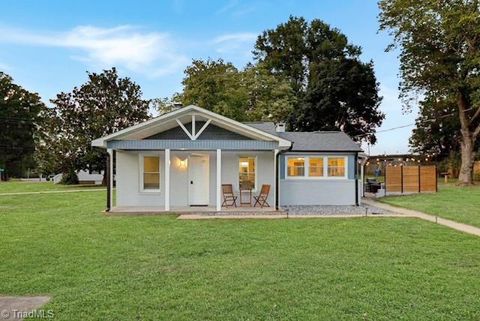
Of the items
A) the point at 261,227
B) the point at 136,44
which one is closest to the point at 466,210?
the point at 261,227

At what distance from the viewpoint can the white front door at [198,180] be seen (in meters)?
15.3

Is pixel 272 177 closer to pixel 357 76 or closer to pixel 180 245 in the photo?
pixel 180 245

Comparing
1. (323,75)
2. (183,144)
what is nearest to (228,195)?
(183,144)

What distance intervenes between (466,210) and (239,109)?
21.7 metres

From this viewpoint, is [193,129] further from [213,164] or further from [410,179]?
[410,179]

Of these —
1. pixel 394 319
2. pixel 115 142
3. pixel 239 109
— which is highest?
→ pixel 239 109

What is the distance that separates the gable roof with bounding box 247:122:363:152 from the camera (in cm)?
1666

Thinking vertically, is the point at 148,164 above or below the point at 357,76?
below

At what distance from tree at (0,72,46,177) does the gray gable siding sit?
43.7 metres

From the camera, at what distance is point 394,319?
13.6 ft

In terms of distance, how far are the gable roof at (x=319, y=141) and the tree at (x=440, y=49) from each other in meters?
13.0

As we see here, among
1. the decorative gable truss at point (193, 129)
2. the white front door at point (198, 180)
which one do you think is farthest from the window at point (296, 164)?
the decorative gable truss at point (193, 129)

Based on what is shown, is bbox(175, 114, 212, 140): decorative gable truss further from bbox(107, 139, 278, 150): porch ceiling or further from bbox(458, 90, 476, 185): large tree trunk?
bbox(458, 90, 476, 185): large tree trunk

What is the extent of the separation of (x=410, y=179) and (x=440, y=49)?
446 inches
